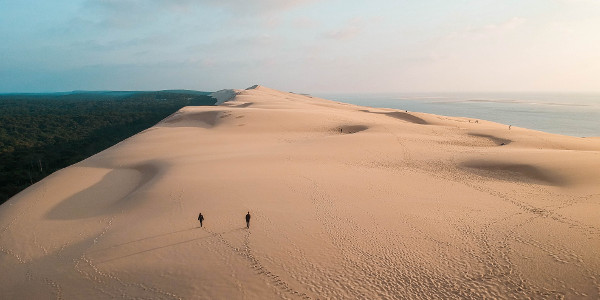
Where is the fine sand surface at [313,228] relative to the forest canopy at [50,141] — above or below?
above

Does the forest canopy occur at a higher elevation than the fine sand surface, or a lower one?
lower

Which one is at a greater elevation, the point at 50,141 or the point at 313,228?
the point at 313,228

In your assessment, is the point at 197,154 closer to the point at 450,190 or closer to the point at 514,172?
the point at 450,190

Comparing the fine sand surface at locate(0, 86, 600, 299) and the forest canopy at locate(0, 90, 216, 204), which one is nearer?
the fine sand surface at locate(0, 86, 600, 299)

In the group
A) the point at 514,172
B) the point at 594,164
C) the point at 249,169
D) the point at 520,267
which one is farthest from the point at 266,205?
the point at 594,164

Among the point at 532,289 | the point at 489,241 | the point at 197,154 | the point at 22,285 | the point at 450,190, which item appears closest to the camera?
the point at 532,289

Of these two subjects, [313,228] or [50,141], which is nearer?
[313,228]

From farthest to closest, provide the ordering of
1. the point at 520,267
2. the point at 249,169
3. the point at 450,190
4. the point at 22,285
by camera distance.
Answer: the point at 249,169, the point at 450,190, the point at 22,285, the point at 520,267

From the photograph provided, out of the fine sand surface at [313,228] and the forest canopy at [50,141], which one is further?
the forest canopy at [50,141]
